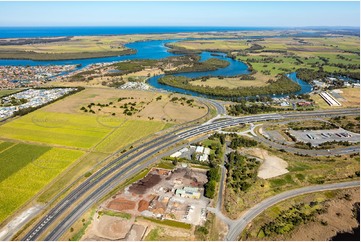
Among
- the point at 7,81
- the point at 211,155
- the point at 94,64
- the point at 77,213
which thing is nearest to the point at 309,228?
the point at 211,155

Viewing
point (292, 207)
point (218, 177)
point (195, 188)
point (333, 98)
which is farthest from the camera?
point (333, 98)

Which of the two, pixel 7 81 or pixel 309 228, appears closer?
pixel 309 228

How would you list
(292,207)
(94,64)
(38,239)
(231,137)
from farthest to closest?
(94,64) < (231,137) < (292,207) < (38,239)

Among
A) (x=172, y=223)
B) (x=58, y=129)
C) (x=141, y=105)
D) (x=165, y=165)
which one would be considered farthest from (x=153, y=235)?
(x=141, y=105)

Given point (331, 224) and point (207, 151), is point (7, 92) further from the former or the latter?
point (331, 224)

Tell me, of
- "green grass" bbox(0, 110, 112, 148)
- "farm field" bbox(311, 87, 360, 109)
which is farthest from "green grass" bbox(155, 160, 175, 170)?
"farm field" bbox(311, 87, 360, 109)

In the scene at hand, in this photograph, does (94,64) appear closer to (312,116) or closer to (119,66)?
(119,66)

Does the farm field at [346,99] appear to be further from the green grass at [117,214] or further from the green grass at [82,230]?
the green grass at [82,230]
